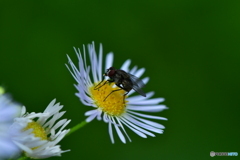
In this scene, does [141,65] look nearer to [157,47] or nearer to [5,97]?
[157,47]

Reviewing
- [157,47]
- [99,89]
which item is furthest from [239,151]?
[99,89]

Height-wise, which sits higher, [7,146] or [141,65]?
[141,65]

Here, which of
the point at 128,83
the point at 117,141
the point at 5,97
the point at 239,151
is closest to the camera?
the point at 5,97

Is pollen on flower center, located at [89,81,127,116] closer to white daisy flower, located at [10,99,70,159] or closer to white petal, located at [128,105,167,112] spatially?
white petal, located at [128,105,167,112]

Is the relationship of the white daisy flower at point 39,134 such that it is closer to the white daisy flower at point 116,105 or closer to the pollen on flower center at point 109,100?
the white daisy flower at point 116,105

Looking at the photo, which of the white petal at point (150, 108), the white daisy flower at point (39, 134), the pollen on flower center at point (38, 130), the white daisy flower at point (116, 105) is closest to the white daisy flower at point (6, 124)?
the white daisy flower at point (39, 134)

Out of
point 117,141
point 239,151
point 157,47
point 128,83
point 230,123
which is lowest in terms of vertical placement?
point 239,151

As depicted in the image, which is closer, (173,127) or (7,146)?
(7,146)
